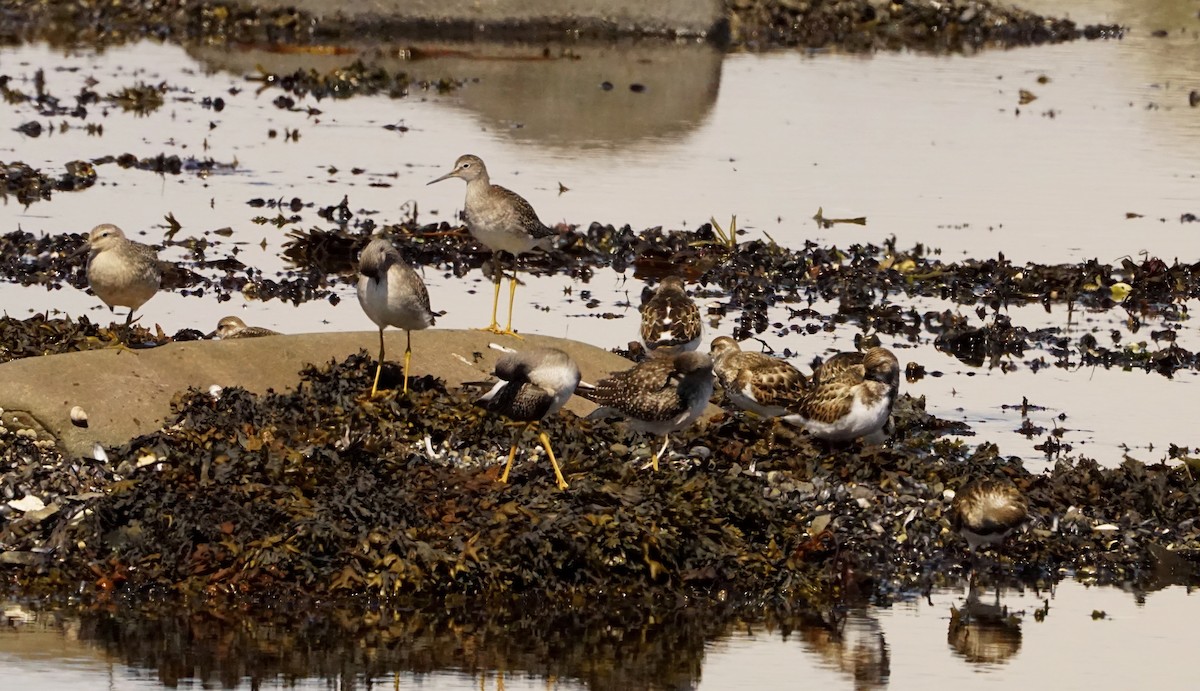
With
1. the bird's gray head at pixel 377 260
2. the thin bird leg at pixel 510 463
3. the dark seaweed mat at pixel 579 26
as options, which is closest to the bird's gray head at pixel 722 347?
the thin bird leg at pixel 510 463

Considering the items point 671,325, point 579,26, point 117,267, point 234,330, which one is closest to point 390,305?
point 234,330

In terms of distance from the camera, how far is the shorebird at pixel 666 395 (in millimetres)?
11766

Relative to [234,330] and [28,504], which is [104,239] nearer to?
[234,330]

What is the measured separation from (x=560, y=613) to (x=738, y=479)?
1758 mm

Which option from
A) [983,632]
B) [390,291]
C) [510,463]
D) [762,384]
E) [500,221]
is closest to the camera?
[983,632]

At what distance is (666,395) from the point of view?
1179 cm

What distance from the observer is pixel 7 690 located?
8.51 m

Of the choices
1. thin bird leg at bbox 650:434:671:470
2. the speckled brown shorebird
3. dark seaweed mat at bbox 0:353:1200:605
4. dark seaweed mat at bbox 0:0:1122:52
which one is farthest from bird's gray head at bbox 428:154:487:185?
dark seaweed mat at bbox 0:0:1122:52

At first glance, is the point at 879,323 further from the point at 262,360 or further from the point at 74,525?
the point at 74,525

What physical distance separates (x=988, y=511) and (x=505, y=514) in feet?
8.51

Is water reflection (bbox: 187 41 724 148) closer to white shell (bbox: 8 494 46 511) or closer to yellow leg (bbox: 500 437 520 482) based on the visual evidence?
yellow leg (bbox: 500 437 520 482)

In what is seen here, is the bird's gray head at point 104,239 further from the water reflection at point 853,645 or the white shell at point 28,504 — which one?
the water reflection at point 853,645

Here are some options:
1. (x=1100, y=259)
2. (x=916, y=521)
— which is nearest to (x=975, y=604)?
(x=916, y=521)

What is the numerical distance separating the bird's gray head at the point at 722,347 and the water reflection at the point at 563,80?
1148 cm
